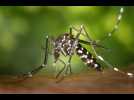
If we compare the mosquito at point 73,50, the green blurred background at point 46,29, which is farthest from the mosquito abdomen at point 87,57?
the green blurred background at point 46,29

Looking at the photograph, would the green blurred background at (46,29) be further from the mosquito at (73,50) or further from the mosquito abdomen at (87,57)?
the mosquito abdomen at (87,57)

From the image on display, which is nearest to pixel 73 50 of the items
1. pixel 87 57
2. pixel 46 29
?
pixel 87 57

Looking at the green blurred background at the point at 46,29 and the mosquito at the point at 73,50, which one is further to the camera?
the green blurred background at the point at 46,29

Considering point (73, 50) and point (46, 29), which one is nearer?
point (73, 50)

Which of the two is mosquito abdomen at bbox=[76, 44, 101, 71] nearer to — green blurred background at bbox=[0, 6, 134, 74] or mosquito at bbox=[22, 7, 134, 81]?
mosquito at bbox=[22, 7, 134, 81]

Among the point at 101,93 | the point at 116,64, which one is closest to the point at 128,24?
the point at 116,64

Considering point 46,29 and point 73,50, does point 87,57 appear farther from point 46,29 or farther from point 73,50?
point 46,29

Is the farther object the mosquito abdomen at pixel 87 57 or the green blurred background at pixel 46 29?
the green blurred background at pixel 46 29
